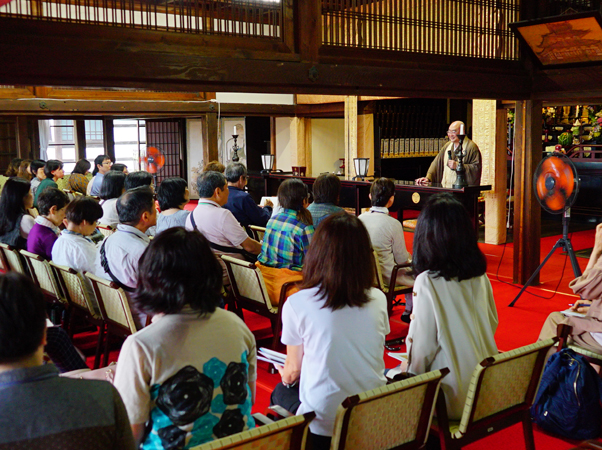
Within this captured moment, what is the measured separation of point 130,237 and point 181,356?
1.87m

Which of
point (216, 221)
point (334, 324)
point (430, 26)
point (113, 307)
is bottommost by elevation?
point (113, 307)

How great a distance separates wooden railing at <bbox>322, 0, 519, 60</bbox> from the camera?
477 centimetres

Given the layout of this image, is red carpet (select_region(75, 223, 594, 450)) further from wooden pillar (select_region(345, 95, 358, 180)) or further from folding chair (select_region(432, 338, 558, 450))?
wooden pillar (select_region(345, 95, 358, 180))

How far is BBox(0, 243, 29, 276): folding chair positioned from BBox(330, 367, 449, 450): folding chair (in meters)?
3.21

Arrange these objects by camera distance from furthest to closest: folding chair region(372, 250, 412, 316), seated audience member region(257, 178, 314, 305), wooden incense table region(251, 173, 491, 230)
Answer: wooden incense table region(251, 173, 491, 230) < folding chair region(372, 250, 412, 316) < seated audience member region(257, 178, 314, 305)

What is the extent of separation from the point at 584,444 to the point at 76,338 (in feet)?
11.7

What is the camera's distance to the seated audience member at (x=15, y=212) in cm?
464

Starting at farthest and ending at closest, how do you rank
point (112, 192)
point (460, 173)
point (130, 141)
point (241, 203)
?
point (130, 141) < point (460, 173) < point (112, 192) < point (241, 203)

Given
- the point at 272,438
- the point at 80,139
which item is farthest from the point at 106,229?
the point at 80,139

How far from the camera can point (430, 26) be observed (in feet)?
17.1

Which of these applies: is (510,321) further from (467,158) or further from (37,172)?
(37,172)

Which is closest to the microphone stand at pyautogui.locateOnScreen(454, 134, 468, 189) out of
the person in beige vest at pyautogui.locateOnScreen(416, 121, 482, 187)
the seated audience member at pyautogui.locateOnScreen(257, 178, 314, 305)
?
the person in beige vest at pyautogui.locateOnScreen(416, 121, 482, 187)

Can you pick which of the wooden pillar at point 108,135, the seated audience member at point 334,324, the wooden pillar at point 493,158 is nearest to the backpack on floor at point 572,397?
the seated audience member at point 334,324

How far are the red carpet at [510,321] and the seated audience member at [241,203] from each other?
82cm
